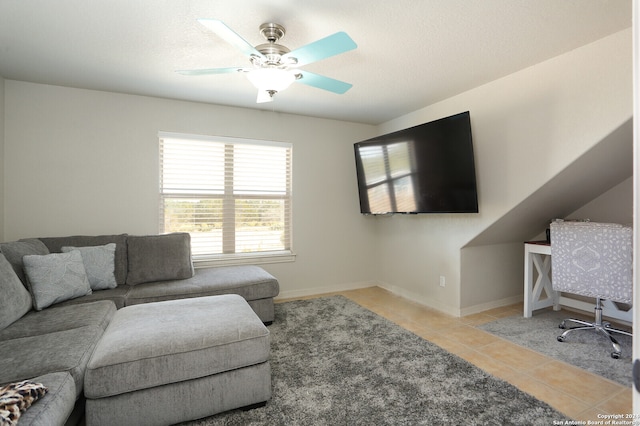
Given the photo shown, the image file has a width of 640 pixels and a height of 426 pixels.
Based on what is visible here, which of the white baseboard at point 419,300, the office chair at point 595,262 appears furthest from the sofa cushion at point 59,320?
the office chair at point 595,262

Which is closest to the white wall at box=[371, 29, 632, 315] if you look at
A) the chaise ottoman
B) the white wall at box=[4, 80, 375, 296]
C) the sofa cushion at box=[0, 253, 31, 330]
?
the white wall at box=[4, 80, 375, 296]

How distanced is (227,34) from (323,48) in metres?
0.52

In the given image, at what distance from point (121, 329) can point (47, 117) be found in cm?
253

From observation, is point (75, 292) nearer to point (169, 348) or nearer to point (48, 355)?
point (48, 355)

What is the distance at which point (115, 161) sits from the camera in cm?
327

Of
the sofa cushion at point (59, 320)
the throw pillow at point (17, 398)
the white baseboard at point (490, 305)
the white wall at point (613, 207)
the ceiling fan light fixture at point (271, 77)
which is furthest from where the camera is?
the white baseboard at point (490, 305)

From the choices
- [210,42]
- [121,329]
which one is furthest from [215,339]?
[210,42]

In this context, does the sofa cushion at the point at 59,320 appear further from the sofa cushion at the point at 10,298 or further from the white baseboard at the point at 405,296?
the white baseboard at the point at 405,296

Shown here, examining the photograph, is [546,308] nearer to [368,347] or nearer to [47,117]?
[368,347]

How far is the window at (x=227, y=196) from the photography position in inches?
139

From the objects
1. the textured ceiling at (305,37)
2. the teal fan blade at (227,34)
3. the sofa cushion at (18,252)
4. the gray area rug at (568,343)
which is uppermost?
the textured ceiling at (305,37)

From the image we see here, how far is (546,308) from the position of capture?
11.9 ft

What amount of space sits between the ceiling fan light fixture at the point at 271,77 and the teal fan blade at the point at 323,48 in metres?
0.09

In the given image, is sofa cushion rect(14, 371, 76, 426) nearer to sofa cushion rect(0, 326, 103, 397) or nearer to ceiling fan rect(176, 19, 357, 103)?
sofa cushion rect(0, 326, 103, 397)
